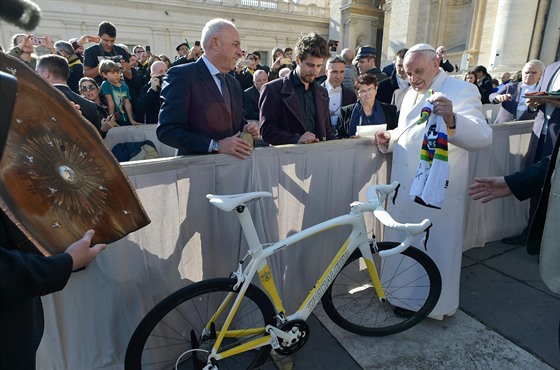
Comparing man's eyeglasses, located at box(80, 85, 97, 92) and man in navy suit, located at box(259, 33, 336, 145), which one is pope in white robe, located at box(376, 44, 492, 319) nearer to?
man in navy suit, located at box(259, 33, 336, 145)

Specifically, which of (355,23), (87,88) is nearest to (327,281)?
(87,88)

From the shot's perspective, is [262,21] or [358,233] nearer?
[358,233]

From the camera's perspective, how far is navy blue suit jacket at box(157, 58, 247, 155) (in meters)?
2.12

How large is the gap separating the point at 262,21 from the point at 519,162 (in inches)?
1135

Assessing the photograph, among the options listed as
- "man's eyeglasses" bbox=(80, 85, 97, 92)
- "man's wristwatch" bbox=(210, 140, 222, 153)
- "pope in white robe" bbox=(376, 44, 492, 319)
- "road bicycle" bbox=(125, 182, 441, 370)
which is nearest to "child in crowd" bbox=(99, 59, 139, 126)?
"man's eyeglasses" bbox=(80, 85, 97, 92)

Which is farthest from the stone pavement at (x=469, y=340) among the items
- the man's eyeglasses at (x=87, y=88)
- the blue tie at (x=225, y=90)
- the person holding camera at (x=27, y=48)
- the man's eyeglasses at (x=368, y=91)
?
the person holding camera at (x=27, y=48)

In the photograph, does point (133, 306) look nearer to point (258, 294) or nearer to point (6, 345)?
point (258, 294)

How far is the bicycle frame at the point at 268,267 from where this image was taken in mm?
1881

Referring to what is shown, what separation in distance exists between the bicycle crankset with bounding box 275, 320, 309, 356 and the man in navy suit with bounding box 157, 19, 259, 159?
1108 millimetres

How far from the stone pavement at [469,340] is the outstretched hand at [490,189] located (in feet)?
3.68

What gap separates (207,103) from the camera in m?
2.26

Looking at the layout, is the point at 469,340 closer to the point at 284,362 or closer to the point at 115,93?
the point at 284,362

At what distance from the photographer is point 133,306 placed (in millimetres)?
2014

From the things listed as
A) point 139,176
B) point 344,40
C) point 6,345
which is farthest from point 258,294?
point 344,40
